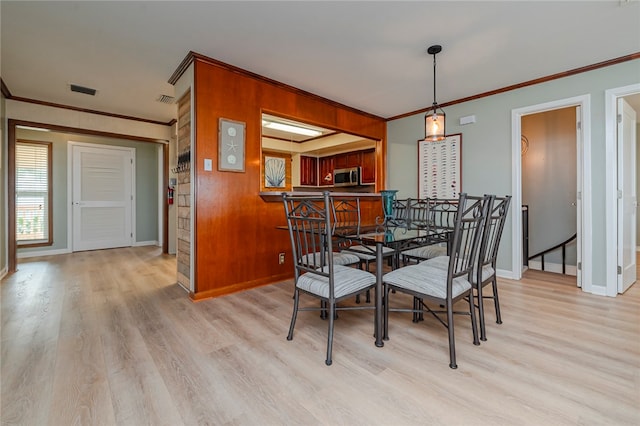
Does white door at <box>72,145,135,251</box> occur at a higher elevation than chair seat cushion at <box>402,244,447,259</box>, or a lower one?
higher

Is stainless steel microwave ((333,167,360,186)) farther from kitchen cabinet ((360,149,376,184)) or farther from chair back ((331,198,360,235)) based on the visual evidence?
chair back ((331,198,360,235))

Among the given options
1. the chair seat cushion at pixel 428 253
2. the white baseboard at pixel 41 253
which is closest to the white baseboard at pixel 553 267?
the chair seat cushion at pixel 428 253

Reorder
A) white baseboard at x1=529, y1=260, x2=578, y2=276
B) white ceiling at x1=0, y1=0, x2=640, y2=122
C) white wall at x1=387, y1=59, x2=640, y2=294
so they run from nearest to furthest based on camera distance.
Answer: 1. white ceiling at x1=0, y1=0, x2=640, y2=122
2. white wall at x1=387, y1=59, x2=640, y2=294
3. white baseboard at x1=529, y1=260, x2=578, y2=276

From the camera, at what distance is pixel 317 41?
103 inches

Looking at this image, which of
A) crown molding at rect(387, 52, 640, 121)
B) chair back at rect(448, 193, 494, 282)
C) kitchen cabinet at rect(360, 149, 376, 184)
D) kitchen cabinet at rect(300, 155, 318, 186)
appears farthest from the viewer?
kitchen cabinet at rect(300, 155, 318, 186)

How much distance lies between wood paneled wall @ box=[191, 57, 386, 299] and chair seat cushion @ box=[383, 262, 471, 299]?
1812 mm

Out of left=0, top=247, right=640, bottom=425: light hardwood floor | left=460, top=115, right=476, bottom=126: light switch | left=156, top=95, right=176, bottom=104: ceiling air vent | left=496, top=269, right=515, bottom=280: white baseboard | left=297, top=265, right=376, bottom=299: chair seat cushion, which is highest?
left=156, top=95, right=176, bottom=104: ceiling air vent

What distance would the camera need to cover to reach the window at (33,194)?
5.02 m

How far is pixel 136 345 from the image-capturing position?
77.2 inches

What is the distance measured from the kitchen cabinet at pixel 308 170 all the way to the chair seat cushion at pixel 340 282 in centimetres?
532

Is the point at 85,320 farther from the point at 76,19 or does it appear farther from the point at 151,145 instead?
the point at 151,145

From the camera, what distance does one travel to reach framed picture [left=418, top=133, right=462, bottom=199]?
4.15 m

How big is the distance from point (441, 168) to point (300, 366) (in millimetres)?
3650

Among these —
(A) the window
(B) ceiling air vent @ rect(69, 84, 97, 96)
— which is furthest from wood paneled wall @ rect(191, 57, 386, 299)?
(A) the window
